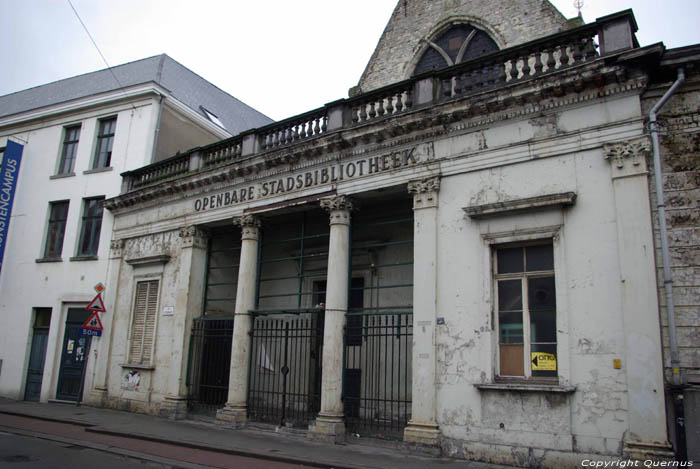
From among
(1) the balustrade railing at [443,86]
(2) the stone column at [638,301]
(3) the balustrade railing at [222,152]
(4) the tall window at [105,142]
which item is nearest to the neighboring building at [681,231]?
(2) the stone column at [638,301]

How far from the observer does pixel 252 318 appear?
40.5 feet

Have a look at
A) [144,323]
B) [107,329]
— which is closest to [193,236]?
[144,323]

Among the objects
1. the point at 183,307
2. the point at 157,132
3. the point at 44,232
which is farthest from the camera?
the point at 44,232

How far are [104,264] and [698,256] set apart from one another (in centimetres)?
1514

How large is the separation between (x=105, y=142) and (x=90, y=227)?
116 inches

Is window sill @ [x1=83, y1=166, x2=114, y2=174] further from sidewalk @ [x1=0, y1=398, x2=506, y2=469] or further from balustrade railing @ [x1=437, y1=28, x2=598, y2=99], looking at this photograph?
balustrade railing @ [x1=437, y1=28, x2=598, y2=99]

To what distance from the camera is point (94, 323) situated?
14.5 meters

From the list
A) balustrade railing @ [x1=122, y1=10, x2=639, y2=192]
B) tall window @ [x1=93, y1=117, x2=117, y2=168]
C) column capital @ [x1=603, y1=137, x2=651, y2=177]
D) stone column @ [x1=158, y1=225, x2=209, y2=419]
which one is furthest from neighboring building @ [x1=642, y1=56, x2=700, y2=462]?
tall window @ [x1=93, y1=117, x2=117, y2=168]

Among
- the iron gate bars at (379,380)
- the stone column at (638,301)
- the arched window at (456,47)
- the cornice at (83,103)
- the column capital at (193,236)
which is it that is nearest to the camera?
the stone column at (638,301)

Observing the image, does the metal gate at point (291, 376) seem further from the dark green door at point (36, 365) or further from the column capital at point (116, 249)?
the dark green door at point (36, 365)

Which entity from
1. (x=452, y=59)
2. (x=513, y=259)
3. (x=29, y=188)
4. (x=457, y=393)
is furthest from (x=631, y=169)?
(x=29, y=188)

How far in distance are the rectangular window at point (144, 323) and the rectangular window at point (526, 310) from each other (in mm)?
9487

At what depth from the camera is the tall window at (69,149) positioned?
1839 cm

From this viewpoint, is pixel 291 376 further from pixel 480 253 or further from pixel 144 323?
pixel 480 253
